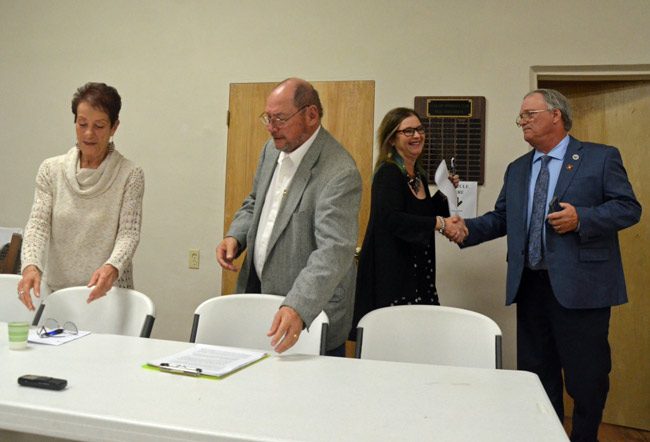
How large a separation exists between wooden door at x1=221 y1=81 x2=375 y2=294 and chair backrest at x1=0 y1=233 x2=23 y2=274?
149cm

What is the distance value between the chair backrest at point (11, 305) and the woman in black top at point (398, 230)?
1396 mm

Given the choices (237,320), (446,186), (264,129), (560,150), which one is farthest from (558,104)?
Result: (264,129)

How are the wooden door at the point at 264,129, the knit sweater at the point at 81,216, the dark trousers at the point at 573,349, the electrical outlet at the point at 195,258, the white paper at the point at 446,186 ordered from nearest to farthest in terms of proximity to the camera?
the knit sweater at the point at 81,216
the dark trousers at the point at 573,349
the white paper at the point at 446,186
the wooden door at the point at 264,129
the electrical outlet at the point at 195,258

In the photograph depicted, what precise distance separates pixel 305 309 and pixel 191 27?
2.78 meters

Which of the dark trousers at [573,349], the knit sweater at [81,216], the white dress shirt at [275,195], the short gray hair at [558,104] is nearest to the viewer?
the white dress shirt at [275,195]

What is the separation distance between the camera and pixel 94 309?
217cm

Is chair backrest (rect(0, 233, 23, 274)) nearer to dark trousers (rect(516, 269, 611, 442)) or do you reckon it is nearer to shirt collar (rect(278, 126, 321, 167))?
shirt collar (rect(278, 126, 321, 167))

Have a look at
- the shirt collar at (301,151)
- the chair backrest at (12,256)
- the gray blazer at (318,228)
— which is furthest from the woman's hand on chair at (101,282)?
the chair backrest at (12,256)

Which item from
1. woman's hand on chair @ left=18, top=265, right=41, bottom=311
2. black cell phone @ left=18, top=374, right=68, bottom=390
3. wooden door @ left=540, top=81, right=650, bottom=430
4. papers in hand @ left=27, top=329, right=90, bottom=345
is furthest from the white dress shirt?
wooden door @ left=540, top=81, right=650, bottom=430

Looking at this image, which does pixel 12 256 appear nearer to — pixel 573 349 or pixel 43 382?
pixel 43 382

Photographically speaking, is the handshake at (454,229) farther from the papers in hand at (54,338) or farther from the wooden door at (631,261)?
the papers in hand at (54,338)

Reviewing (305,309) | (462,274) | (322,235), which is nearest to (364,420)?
(305,309)

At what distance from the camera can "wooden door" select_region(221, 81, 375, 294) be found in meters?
3.56

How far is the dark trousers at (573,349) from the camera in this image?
2.44m
